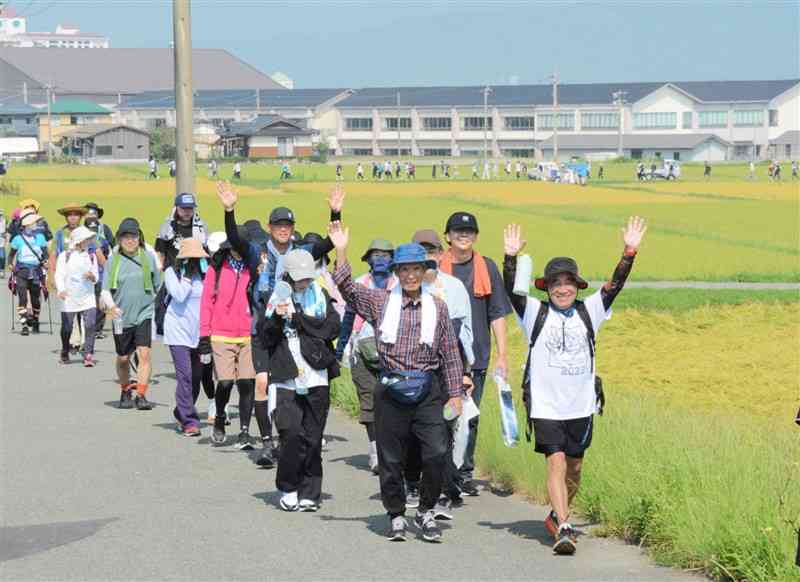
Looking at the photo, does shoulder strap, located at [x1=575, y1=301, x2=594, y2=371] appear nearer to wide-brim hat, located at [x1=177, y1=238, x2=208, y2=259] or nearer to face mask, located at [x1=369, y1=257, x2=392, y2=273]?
face mask, located at [x1=369, y1=257, x2=392, y2=273]

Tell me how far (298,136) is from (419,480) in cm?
12428

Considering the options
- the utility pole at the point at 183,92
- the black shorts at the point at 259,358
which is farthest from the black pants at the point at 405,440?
the utility pole at the point at 183,92

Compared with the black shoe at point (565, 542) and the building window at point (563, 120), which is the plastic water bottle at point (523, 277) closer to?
the black shoe at point (565, 542)

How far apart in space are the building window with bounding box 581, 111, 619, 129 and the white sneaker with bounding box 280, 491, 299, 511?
5219 inches

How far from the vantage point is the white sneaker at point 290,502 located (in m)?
9.82

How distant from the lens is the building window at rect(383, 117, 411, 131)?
148113 mm

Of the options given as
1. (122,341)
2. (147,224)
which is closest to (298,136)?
(147,224)

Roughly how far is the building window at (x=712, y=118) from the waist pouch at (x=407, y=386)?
135 meters

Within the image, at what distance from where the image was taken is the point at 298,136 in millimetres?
133125

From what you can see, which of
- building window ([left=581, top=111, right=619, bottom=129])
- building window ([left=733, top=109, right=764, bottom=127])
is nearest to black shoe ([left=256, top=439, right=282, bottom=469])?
building window ([left=581, top=111, right=619, bottom=129])

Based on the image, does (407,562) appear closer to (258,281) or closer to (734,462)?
(734,462)

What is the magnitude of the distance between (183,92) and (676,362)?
23.9 feet

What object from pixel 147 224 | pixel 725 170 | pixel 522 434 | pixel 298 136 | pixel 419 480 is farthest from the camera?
pixel 298 136

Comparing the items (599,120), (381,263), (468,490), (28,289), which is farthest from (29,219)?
(599,120)
